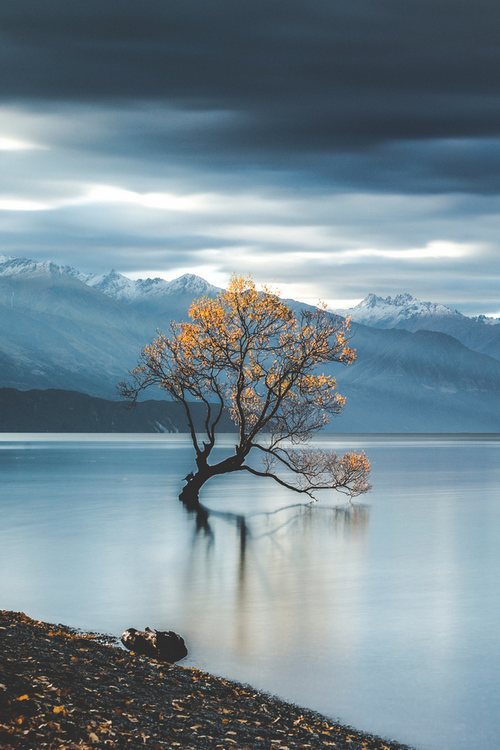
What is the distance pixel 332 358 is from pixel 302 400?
6.28 metres

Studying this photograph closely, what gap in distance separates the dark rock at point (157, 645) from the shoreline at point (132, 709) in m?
0.92

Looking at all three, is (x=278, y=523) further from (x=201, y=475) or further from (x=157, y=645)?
(x=157, y=645)

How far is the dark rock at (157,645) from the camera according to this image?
81.4ft

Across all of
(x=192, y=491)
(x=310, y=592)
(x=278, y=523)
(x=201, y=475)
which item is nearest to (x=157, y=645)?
(x=310, y=592)

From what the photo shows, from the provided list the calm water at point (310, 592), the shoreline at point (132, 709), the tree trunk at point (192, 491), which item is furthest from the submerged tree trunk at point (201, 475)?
the shoreline at point (132, 709)

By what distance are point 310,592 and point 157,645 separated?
1176 cm

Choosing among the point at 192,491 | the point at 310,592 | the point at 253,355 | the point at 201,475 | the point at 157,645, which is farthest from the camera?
the point at 192,491

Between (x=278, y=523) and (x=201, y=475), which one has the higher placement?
(x=201, y=475)

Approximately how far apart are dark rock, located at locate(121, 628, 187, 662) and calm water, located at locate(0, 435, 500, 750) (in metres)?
0.46

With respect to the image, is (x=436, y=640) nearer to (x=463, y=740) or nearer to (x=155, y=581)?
(x=463, y=740)

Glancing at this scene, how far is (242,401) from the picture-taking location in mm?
70188

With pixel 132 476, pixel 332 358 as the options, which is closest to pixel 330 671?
pixel 332 358

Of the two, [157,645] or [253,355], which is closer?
[157,645]

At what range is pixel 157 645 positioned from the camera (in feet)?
81.6
